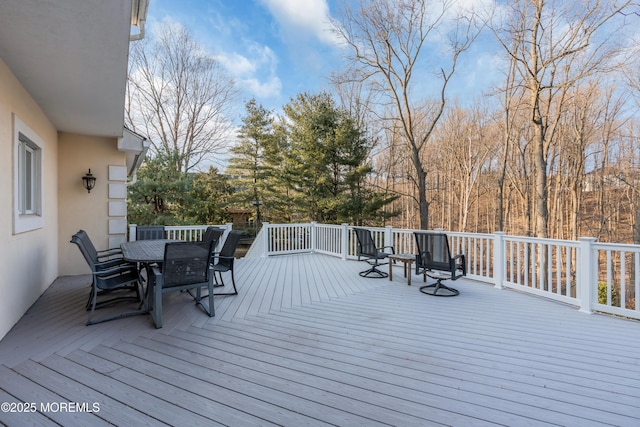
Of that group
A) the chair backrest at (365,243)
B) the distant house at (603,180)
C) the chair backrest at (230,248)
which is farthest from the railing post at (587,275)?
the distant house at (603,180)

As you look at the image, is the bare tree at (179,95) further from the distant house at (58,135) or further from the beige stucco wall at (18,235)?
the beige stucco wall at (18,235)

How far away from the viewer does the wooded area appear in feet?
27.6

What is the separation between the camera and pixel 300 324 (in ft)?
10.3

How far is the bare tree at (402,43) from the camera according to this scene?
9234 mm

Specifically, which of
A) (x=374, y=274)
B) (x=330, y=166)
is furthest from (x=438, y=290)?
(x=330, y=166)

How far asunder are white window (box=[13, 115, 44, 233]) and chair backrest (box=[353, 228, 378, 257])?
191 inches

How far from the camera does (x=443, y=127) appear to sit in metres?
14.7

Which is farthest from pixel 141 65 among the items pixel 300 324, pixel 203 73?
pixel 300 324

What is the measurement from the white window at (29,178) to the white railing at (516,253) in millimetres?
4444

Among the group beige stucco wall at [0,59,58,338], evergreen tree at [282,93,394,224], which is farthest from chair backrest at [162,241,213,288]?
evergreen tree at [282,93,394,224]

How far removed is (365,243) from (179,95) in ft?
41.8

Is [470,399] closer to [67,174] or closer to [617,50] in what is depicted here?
[67,174]

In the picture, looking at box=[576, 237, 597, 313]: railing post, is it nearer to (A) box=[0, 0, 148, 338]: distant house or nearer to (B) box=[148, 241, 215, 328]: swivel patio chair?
(B) box=[148, 241, 215, 328]: swivel patio chair

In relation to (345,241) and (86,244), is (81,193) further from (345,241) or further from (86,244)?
(345,241)
